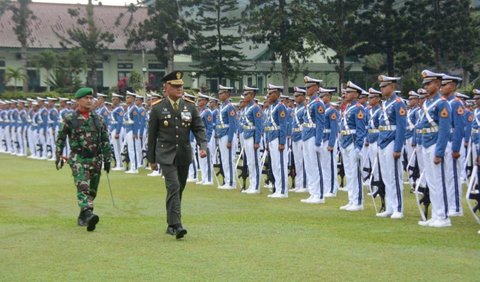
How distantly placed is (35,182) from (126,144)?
166 inches

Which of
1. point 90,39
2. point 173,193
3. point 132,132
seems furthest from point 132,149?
point 90,39

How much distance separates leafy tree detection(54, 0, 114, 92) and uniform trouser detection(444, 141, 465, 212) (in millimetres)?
41224

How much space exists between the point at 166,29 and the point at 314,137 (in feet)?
112

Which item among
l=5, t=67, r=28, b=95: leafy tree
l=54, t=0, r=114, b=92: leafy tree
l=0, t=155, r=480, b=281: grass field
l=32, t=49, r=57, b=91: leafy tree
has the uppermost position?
l=54, t=0, r=114, b=92: leafy tree

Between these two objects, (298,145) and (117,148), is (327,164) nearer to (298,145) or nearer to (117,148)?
(298,145)

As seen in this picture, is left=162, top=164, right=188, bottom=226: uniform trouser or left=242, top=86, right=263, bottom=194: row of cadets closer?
left=162, top=164, right=188, bottom=226: uniform trouser

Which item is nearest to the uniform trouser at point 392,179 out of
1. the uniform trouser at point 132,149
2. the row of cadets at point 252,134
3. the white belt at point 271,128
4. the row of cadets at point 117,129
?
the white belt at point 271,128

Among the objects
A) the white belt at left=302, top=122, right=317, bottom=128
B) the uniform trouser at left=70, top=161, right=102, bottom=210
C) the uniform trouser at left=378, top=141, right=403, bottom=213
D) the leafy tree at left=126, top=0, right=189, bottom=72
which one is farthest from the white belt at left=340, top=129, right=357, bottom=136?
the leafy tree at left=126, top=0, right=189, bottom=72

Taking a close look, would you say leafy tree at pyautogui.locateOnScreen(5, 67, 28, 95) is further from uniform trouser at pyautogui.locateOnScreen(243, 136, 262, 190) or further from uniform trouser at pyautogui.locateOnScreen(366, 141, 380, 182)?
uniform trouser at pyautogui.locateOnScreen(366, 141, 380, 182)

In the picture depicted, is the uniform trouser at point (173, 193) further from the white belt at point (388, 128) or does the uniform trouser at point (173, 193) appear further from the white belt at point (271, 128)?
the white belt at point (271, 128)

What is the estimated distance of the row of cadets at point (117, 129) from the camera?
894 inches

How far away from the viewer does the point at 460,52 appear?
4091 cm

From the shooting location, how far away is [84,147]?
10984 mm

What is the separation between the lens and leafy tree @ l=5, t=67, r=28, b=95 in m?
48.6
